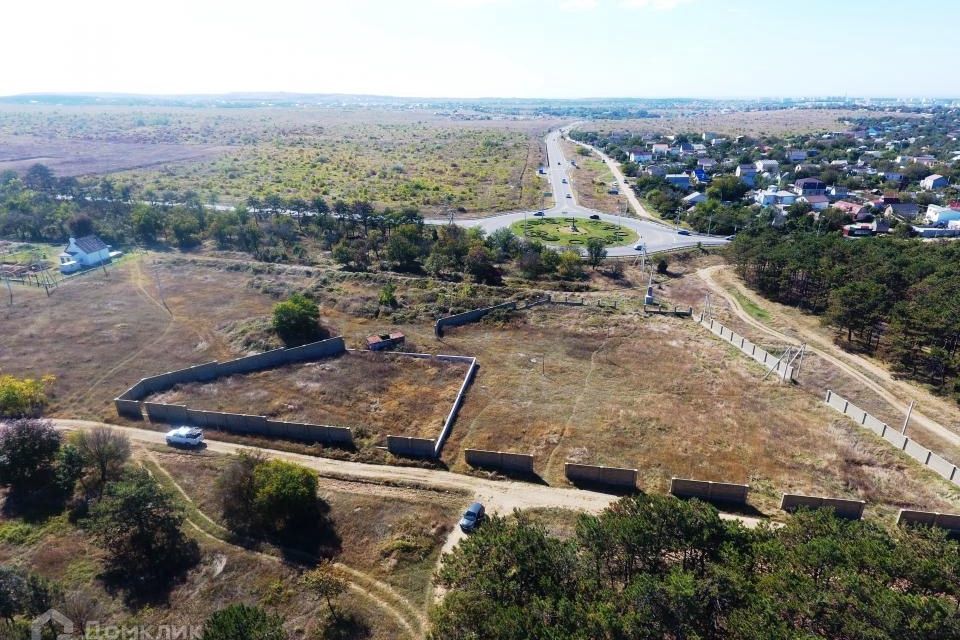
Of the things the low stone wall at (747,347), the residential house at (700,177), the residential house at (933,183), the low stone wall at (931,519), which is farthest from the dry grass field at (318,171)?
the residential house at (933,183)

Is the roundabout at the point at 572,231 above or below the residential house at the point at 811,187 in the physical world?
below

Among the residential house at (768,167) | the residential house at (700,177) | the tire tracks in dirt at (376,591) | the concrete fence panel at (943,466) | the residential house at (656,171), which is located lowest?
the tire tracks in dirt at (376,591)

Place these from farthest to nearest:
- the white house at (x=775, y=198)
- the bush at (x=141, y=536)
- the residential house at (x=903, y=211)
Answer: the white house at (x=775, y=198)
the residential house at (x=903, y=211)
the bush at (x=141, y=536)

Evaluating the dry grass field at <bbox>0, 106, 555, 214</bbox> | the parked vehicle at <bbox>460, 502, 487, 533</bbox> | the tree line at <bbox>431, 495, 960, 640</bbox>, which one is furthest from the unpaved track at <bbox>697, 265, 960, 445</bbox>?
the dry grass field at <bbox>0, 106, 555, 214</bbox>

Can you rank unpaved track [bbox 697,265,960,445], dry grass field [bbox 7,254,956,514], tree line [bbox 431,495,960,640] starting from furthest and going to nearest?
unpaved track [bbox 697,265,960,445] < dry grass field [bbox 7,254,956,514] < tree line [bbox 431,495,960,640]

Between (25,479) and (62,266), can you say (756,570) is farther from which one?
(62,266)

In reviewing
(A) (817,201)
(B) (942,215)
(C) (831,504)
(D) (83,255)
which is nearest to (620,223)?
(A) (817,201)

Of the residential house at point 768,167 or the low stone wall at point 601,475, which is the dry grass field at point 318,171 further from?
the low stone wall at point 601,475

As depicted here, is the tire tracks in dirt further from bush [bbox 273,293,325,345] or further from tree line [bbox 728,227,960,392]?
tree line [bbox 728,227,960,392]
